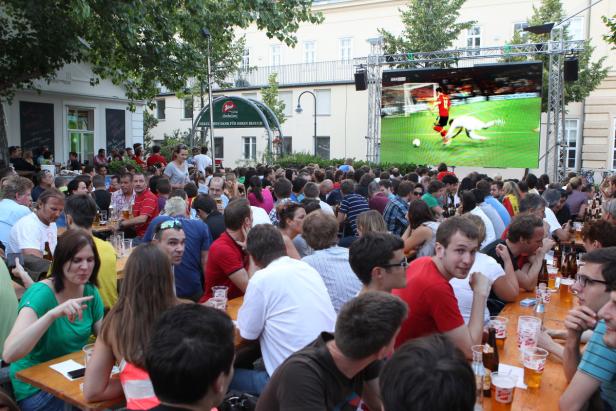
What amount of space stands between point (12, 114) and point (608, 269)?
60.3ft

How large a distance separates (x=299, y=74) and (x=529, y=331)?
3057cm

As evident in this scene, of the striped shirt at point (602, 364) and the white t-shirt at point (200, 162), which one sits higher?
the white t-shirt at point (200, 162)

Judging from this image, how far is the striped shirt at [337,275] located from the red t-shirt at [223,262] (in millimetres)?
727

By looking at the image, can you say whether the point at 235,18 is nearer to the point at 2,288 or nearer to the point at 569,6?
the point at 2,288

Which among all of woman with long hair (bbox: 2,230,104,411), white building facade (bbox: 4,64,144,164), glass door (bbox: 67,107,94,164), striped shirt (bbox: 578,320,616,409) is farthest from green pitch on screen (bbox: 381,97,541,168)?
woman with long hair (bbox: 2,230,104,411)

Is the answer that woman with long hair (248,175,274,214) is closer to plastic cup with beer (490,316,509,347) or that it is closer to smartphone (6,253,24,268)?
smartphone (6,253,24,268)

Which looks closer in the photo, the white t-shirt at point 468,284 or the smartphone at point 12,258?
the white t-shirt at point 468,284

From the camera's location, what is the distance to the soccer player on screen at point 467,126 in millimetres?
20438

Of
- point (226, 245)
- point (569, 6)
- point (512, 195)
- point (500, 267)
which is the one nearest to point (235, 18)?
point (512, 195)

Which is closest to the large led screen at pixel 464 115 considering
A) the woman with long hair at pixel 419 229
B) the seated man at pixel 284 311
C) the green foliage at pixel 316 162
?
the green foliage at pixel 316 162

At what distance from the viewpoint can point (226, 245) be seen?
489cm

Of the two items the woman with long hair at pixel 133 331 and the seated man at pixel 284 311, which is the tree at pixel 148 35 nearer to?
the seated man at pixel 284 311

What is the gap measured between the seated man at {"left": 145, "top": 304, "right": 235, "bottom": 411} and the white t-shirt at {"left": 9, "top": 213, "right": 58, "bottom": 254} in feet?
13.6

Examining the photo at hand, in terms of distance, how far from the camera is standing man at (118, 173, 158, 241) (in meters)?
7.83
